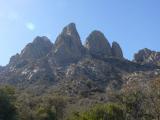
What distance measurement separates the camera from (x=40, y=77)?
151 meters

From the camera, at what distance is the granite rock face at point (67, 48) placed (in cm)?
16550

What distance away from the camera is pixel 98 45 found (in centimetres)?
18338

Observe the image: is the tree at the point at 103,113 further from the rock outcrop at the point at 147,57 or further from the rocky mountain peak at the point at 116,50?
the rocky mountain peak at the point at 116,50

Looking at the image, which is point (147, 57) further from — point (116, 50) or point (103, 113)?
point (103, 113)

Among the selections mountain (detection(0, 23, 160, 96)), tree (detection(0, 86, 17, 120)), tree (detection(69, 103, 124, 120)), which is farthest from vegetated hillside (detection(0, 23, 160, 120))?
tree (detection(69, 103, 124, 120))

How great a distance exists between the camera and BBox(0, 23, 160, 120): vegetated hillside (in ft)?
345

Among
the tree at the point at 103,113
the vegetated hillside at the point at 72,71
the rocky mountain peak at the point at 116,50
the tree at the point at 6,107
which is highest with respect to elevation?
the rocky mountain peak at the point at 116,50

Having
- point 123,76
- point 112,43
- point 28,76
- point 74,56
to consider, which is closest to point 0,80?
point 28,76

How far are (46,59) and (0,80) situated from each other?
2055 centimetres

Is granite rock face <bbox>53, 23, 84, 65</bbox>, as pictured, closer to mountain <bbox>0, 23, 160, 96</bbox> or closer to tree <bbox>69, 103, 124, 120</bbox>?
mountain <bbox>0, 23, 160, 96</bbox>

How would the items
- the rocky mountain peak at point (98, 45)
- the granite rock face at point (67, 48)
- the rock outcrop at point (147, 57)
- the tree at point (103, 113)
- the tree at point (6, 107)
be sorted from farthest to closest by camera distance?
the rocky mountain peak at point (98, 45) → the rock outcrop at point (147, 57) → the granite rock face at point (67, 48) → the tree at point (6, 107) → the tree at point (103, 113)

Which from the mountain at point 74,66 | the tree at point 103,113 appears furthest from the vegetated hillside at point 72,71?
the tree at point 103,113

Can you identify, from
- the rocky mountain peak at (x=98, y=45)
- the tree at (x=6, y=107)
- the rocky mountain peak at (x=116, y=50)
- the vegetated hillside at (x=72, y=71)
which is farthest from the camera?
the rocky mountain peak at (x=116, y=50)

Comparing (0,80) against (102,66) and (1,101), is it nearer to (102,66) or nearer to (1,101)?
(102,66)
